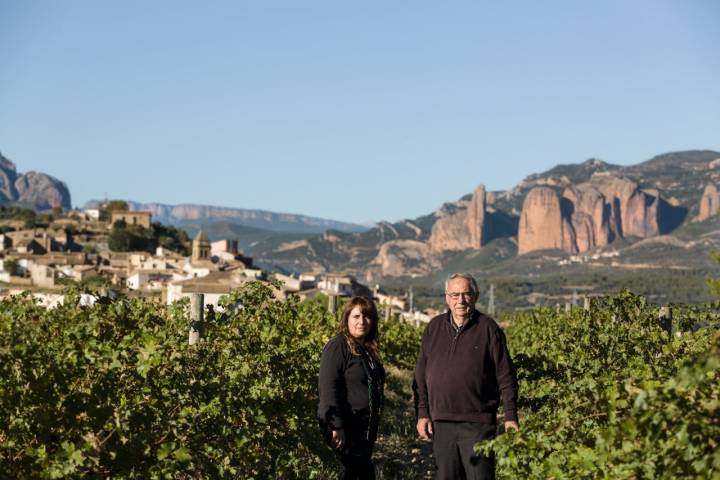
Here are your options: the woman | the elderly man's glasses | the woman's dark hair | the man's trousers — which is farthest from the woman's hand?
the elderly man's glasses

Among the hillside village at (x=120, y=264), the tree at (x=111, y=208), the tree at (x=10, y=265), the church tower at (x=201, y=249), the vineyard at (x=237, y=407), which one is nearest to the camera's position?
the vineyard at (x=237, y=407)

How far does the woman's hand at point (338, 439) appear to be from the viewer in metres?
5.26

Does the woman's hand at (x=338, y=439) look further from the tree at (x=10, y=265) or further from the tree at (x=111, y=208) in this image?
the tree at (x=111, y=208)

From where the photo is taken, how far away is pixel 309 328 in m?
11.5

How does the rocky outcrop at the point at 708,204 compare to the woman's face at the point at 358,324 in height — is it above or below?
above

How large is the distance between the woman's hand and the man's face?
927 mm

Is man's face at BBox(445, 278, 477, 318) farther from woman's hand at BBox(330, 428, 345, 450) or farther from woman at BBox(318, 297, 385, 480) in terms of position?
woman's hand at BBox(330, 428, 345, 450)

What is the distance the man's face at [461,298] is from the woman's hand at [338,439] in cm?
93

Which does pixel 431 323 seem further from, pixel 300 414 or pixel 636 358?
pixel 636 358

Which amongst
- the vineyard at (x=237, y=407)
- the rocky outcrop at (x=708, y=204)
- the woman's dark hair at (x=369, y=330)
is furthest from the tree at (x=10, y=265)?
the rocky outcrop at (x=708, y=204)

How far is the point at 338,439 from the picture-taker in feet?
17.3

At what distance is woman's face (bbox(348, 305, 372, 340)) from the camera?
212 inches

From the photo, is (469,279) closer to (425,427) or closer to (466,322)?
(466,322)

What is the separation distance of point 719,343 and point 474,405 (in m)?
2.61
